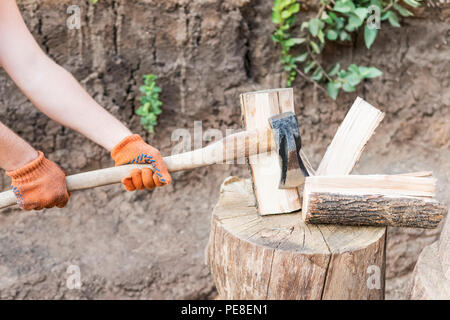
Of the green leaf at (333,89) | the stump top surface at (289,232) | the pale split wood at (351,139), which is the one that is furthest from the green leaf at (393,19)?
the stump top surface at (289,232)

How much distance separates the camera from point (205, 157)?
204 cm

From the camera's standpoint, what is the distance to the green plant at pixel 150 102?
3.38 metres

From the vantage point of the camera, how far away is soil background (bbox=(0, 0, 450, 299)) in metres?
3.20

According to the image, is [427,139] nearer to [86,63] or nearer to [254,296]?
[254,296]

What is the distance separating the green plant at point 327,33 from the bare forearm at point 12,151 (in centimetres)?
214

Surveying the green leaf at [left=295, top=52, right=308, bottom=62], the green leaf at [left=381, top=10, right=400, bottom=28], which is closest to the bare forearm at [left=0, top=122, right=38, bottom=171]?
the green leaf at [left=295, top=52, right=308, bottom=62]

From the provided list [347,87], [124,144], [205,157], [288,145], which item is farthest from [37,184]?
[347,87]

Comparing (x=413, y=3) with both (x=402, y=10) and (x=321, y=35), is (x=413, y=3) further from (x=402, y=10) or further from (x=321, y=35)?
(x=321, y=35)

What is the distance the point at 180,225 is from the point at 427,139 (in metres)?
2.16

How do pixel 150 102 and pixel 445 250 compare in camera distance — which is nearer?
pixel 445 250

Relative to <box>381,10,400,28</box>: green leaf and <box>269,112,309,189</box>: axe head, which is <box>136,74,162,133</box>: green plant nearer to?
<box>269,112,309,189</box>: axe head

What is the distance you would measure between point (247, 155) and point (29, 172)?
968mm

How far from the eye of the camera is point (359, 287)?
1.85 meters

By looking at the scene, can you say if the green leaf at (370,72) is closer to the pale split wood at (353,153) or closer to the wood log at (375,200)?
the pale split wood at (353,153)
